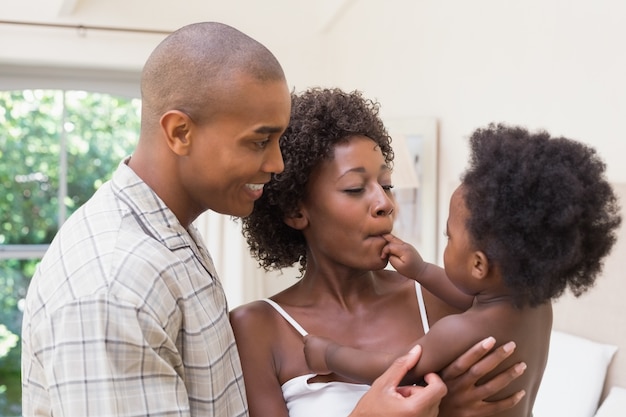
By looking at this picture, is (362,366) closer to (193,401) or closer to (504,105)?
(193,401)

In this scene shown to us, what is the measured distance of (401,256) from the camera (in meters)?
1.53

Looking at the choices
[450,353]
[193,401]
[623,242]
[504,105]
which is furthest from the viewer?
[504,105]

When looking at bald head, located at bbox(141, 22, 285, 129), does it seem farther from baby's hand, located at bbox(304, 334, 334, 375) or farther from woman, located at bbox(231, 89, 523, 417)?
baby's hand, located at bbox(304, 334, 334, 375)

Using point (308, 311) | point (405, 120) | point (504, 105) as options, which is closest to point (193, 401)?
point (308, 311)

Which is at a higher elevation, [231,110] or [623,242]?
[231,110]

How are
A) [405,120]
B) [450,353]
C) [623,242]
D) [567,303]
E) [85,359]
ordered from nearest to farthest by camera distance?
1. [85,359]
2. [450,353]
3. [623,242]
4. [567,303]
5. [405,120]

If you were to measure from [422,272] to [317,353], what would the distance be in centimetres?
28

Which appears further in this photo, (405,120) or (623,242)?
(405,120)

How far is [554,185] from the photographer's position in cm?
125

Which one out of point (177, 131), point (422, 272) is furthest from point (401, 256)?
point (177, 131)

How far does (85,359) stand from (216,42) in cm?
54

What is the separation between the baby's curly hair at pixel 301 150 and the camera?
1.59 m

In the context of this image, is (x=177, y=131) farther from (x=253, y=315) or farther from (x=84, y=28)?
(x=84, y=28)

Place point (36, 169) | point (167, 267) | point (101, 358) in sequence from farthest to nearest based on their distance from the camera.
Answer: point (36, 169), point (167, 267), point (101, 358)
